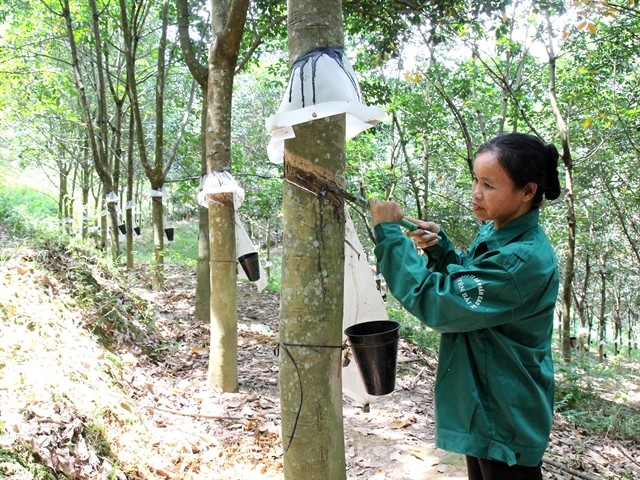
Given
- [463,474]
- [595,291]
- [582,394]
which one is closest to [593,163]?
[582,394]

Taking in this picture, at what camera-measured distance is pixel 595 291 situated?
25453mm

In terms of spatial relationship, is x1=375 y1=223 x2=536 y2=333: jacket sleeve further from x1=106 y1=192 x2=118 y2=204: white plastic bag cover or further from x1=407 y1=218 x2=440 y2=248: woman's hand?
x1=106 y1=192 x2=118 y2=204: white plastic bag cover

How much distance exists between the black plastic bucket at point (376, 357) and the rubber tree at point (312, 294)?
16 cm

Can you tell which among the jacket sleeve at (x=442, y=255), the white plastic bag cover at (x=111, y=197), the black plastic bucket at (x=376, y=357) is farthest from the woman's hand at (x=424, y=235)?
the white plastic bag cover at (x=111, y=197)

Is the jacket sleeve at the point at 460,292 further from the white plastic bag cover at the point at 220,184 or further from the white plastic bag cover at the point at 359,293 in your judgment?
the white plastic bag cover at the point at 220,184

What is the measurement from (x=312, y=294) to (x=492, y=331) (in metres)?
0.64

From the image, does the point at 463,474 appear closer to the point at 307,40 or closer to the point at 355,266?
the point at 355,266

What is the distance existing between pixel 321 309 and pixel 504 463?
2.70 ft

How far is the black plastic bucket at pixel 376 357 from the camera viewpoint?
2008 millimetres

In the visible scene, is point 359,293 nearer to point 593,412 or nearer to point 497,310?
point 497,310

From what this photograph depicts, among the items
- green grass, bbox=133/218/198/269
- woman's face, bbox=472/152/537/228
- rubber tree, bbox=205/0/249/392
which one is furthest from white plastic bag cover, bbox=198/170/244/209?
green grass, bbox=133/218/198/269

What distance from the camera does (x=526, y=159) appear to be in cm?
169

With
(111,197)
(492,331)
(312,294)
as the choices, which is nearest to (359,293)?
(312,294)

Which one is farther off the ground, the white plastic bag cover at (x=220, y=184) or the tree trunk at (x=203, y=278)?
the white plastic bag cover at (x=220, y=184)
